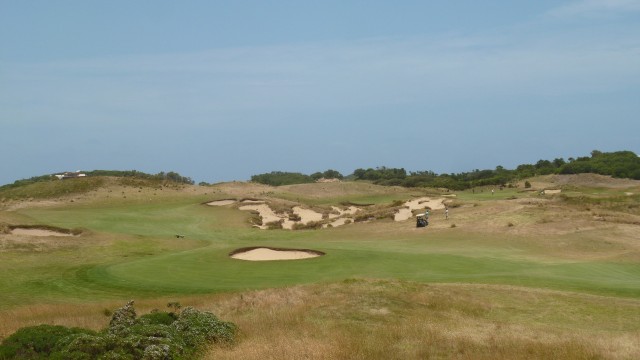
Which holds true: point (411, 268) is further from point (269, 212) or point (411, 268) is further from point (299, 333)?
point (269, 212)

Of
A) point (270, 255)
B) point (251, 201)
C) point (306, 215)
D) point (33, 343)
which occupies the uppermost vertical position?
point (251, 201)

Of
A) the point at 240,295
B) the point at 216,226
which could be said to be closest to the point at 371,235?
the point at 216,226

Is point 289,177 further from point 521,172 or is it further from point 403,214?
point 403,214

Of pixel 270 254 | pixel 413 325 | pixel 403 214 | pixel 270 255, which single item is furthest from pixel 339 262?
pixel 403 214

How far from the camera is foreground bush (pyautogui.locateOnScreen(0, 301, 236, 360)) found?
10016mm

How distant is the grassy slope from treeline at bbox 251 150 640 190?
47830mm

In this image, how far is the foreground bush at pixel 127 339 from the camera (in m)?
10.0

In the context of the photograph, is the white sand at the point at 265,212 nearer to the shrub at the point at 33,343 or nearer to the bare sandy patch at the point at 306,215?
the bare sandy patch at the point at 306,215

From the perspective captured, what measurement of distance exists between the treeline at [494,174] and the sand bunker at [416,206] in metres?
29.0

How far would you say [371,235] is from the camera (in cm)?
4422

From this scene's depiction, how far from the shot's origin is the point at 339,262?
94.0ft

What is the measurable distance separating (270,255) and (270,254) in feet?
0.53

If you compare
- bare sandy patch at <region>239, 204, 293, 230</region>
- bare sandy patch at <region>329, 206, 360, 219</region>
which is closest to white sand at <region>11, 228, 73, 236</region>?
bare sandy patch at <region>239, 204, 293, 230</region>

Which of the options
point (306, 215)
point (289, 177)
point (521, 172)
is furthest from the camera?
point (289, 177)
